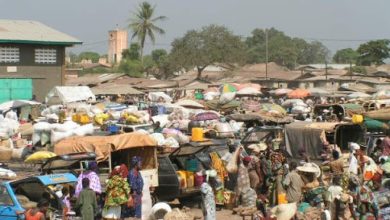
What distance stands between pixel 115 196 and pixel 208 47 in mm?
61017

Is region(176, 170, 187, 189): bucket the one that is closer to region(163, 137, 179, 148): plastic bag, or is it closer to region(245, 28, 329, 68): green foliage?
region(163, 137, 179, 148): plastic bag

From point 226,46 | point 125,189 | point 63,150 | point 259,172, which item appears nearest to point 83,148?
point 63,150

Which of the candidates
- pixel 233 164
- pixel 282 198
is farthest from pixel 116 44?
pixel 282 198

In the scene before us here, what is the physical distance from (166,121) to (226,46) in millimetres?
46900

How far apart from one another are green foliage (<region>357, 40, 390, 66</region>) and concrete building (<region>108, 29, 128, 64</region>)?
5292 centimetres

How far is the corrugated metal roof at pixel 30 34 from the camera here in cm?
3691

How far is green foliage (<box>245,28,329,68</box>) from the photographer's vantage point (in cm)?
9731

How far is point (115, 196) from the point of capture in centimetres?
1209

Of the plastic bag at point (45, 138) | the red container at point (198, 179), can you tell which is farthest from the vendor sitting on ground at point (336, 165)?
the plastic bag at point (45, 138)

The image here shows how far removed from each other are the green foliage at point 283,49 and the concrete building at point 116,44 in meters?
23.8

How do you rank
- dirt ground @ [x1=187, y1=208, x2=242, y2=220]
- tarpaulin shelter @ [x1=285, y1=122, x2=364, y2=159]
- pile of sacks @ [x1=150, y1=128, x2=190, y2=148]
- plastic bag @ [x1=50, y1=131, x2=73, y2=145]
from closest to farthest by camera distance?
dirt ground @ [x1=187, y1=208, x2=242, y2=220] < tarpaulin shelter @ [x1=285, y1=122, x2=364, y2=159] < plastic bag @ [x1=50, y1=131, x2=73, y2=145] < pile of sacks @ [x1=150, y1=128, x2=190, y2=148]

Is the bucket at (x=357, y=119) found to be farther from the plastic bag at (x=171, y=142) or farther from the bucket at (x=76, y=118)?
the bucket at (x=76, y=118)

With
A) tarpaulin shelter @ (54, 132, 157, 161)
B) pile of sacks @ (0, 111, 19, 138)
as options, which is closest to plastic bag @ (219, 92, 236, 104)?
pile of sacks @ (0, 111, 19, 138)

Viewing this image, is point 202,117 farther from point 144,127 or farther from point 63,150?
point 63,150
